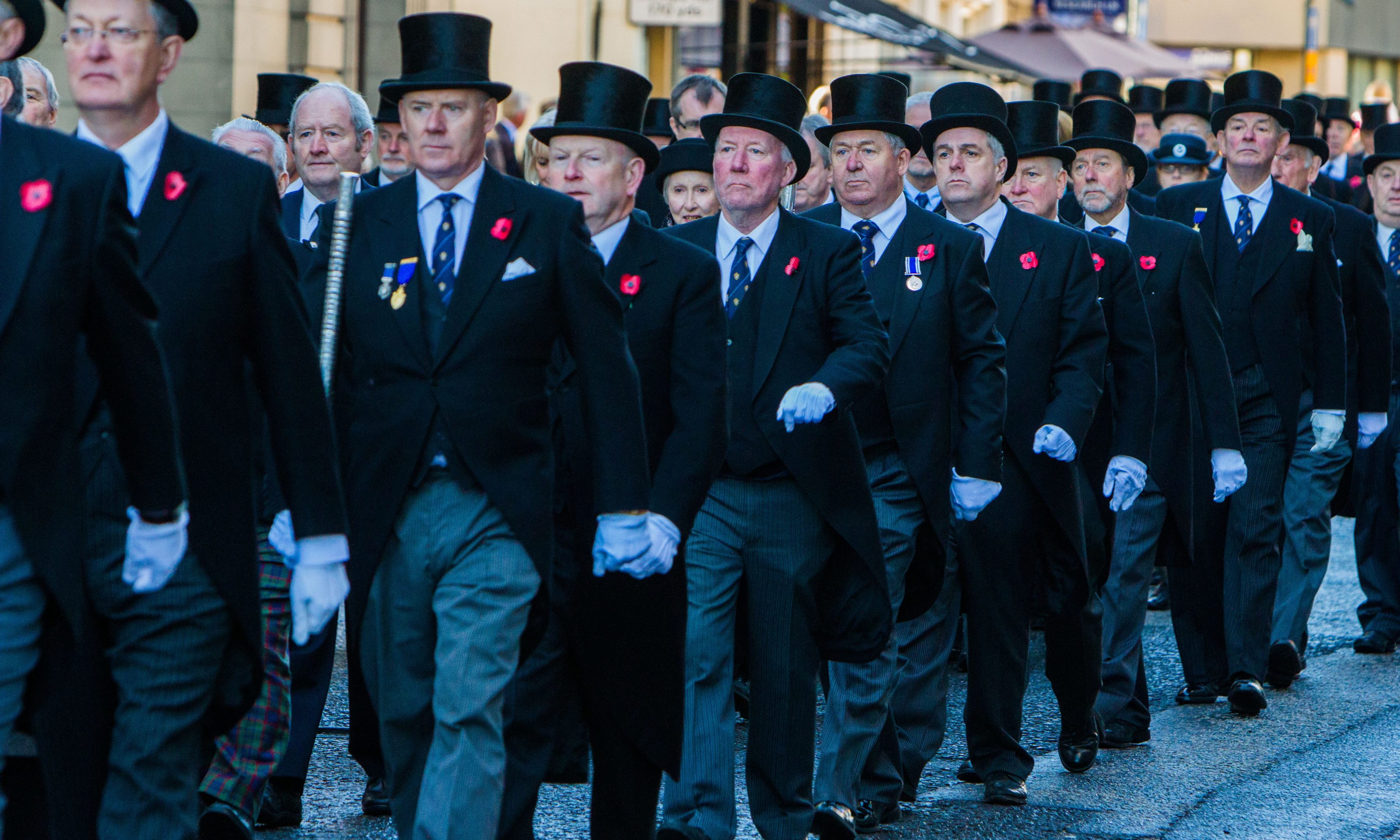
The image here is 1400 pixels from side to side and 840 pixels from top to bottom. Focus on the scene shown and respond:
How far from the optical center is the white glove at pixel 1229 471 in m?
7.79

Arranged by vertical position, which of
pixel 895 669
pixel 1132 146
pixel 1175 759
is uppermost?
pixel 1132 146

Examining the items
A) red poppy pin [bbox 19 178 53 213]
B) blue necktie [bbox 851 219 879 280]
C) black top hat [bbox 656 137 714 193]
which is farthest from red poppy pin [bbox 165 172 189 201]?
black top hat [bbox 656 137 714 193]

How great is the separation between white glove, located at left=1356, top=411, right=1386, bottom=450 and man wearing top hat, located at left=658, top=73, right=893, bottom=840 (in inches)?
163

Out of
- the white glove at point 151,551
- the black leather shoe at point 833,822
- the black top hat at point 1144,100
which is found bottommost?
the black leather shoe at point 833,822

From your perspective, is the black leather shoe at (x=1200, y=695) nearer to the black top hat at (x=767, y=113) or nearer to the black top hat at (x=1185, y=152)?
the black top hat at (x=767, y=113)

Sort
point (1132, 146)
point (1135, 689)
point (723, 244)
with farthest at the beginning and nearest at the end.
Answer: point (1132, 146) → point (1135, 689) → point (723, 244)

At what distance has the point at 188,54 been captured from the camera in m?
13.9

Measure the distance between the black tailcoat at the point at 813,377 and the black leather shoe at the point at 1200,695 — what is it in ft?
8.68

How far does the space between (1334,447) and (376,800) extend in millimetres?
4618

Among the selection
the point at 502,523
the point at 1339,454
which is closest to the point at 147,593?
the point at 502,523

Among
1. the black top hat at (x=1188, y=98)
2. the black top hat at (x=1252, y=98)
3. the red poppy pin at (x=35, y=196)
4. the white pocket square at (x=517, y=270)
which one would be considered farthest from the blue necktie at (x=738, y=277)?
the black top hat at (x=1188, y=98)

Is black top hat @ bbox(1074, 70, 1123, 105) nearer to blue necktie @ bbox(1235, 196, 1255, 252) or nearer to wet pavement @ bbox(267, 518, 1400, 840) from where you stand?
blue necktie @ bbox(1235, 196, 1255, 252)

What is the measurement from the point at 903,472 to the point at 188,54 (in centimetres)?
892

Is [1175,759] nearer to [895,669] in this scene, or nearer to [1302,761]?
[1302,761]
